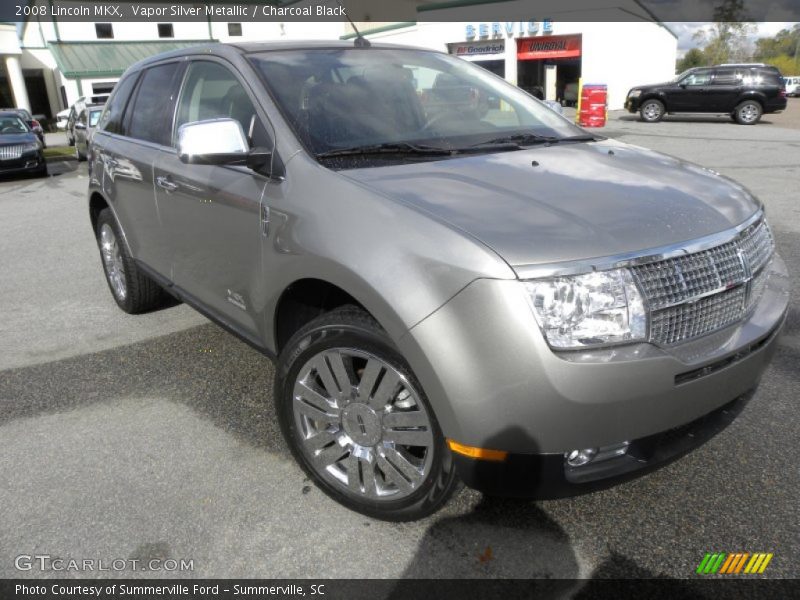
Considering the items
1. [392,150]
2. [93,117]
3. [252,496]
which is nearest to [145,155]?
[392,150]

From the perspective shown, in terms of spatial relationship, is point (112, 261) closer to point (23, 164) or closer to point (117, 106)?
point (117, 106)

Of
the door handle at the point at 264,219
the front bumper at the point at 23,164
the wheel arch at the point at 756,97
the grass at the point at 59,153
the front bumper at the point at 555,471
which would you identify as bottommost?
the grass at the point at 59,153

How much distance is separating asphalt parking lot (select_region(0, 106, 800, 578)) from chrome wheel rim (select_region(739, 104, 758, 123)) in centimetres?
1967

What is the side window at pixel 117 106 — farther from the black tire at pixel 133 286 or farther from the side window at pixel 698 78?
the side window at pixel 698 78

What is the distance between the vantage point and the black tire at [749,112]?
2094cm

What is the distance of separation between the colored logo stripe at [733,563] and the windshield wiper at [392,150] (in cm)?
191

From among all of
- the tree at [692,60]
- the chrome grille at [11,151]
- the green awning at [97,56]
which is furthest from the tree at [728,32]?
the chrome grille at [11,151]

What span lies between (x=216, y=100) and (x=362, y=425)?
1.95m

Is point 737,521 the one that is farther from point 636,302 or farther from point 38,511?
point 38,511

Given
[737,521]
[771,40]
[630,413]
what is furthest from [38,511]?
[771,40]

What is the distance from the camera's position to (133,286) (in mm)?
4793

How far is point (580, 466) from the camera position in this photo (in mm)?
2115

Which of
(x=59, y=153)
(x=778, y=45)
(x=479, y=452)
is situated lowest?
(x=59, y=153)

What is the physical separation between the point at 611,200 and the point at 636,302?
0.50 metres
